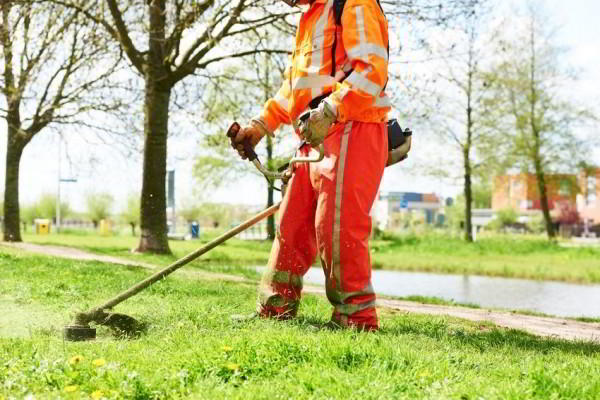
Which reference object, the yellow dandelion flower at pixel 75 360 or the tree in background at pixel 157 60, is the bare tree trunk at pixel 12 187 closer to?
the tree in background at pixel 157 60

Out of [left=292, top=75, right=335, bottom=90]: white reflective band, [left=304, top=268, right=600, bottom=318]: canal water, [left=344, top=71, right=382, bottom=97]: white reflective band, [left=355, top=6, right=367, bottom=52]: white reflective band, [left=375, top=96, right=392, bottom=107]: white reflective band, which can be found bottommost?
[left=304, top=268, right=600, bottom=318]: canal water

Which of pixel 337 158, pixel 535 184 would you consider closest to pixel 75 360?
pixel 337 158

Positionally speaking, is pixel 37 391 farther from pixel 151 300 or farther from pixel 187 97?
pixel 187 97

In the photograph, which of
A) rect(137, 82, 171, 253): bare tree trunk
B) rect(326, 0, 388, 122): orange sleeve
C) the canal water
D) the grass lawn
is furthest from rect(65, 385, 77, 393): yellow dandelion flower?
rect(137, 82, 171, 253): bare tree trunk

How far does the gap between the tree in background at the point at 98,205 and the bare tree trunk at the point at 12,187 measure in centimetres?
2504

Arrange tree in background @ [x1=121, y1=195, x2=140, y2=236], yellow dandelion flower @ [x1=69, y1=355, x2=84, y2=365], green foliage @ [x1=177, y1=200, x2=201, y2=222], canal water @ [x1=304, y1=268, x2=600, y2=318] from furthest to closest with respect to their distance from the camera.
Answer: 1. green foliage @ [x1=177, y1=200, x2=201, y2=222]
2. tree in background @ [x1=121, y1=195, x2=140, y2=236]
3. canal water @ [x1=304, y1=268, x2=600, y2=318]
4. yellow dandelion flower @ [x1=69, y1=355, x2=84, y2=365]

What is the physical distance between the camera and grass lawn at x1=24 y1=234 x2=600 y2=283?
1562 cm

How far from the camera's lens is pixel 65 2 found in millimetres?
11734

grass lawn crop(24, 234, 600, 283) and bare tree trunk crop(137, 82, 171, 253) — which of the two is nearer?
bare tree trunk crop(137, 82, 171, 253)

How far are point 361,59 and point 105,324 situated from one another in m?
2.11

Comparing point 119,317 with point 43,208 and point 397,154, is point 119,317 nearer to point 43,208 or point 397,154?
point 397,154

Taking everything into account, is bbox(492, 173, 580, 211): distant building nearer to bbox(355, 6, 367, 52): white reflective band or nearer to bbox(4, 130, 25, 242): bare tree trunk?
bbox(4, 130, 25, 242): bare tree trunk

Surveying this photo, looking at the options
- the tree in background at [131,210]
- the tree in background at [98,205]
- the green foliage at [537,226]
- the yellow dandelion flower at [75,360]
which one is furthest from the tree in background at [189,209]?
the yellow dandelion flower at [75,360]

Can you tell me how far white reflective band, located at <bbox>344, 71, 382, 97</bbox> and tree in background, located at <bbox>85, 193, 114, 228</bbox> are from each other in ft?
135
